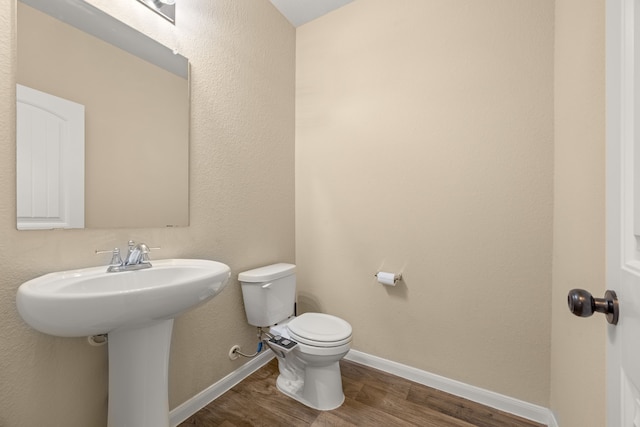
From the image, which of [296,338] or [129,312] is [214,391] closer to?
[296,338]

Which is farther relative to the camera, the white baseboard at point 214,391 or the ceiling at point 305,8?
the ceiling at point 305,8

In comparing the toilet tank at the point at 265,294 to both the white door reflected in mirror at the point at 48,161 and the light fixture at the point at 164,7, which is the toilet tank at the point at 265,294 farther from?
the light fixture at the point at 164,7

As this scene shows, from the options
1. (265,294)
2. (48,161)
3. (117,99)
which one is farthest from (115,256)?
(265,294)

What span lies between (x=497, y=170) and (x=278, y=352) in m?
1.60

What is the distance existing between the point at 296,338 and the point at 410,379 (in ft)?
2.73

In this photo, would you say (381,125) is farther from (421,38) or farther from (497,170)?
(497,170)

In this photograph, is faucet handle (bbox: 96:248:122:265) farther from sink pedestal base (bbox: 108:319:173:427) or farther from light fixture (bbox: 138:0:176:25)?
light fixture (bbox: 138:0:176:25)

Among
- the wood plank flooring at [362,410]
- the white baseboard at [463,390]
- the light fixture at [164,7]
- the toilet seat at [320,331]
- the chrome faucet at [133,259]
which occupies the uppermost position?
the light fixture at [164,7]

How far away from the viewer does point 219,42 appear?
4.98ft

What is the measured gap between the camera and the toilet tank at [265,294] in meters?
1.56

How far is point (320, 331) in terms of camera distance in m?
1.45

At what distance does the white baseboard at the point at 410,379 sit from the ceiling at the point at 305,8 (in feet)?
8.21

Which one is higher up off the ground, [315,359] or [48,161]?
[48,161]

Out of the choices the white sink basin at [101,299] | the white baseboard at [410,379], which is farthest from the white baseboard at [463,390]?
the white sink basin at [101,299]
